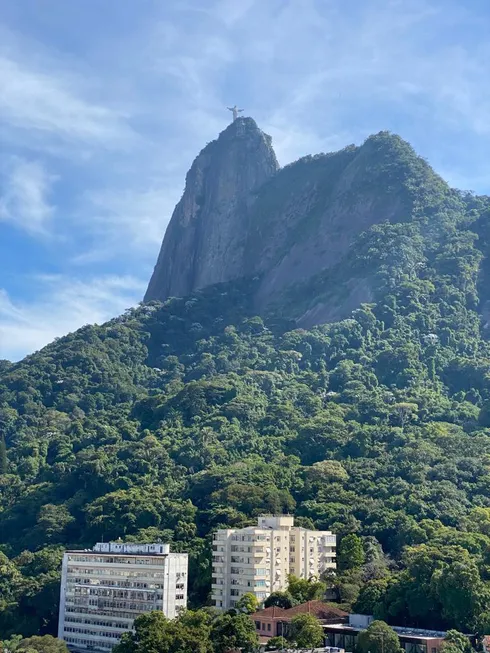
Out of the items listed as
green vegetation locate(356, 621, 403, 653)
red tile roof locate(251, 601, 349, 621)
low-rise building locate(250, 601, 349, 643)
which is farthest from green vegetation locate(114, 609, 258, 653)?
green vegetation locate(356, 621, 403, 653)

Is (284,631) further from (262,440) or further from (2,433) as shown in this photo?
(2,433)

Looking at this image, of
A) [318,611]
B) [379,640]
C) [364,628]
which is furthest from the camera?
[318,611]

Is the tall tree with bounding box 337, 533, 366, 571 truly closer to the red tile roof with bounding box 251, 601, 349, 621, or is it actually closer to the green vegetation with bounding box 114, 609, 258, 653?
the red tile roof with bounding box 251, 601, 349, 621

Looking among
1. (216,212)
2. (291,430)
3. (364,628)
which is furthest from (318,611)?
(216,212)

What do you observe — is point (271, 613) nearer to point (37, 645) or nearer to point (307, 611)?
point (307, 611)

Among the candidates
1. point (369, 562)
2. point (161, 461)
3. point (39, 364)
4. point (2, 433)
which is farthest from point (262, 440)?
point (39, 364)
